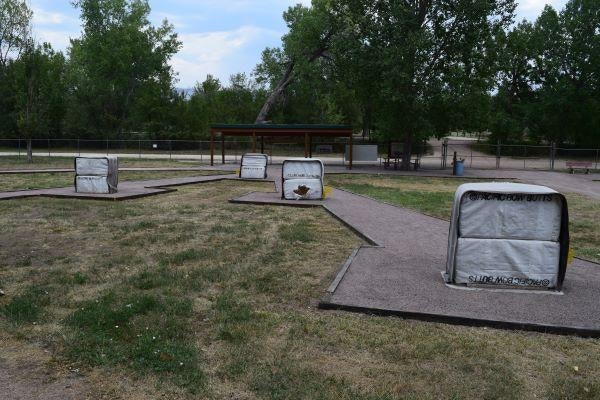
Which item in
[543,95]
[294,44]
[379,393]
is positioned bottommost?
[379,393]

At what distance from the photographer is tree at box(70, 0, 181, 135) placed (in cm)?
5850

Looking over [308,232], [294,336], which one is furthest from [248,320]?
[308,232]

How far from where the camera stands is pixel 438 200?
58.8 feet

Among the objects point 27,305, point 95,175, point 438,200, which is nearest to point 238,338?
point 27,305

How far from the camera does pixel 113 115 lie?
58906 millimetres

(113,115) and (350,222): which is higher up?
(113,115)

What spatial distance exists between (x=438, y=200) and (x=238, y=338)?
540 inches

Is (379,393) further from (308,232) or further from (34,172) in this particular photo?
(34,172)

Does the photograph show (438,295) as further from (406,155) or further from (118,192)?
(406,155)

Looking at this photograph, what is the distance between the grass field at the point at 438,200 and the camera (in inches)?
443

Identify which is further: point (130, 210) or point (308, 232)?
point (130, 210)

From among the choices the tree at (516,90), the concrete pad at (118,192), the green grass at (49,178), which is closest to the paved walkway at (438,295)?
the concrete pad at (118,192)

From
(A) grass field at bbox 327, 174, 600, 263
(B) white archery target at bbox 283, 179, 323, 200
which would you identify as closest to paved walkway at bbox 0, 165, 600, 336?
(A) grass field at bbox 327, 174, 600, 263

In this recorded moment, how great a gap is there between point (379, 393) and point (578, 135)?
5996 centimetres
